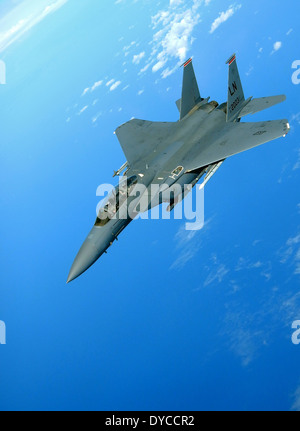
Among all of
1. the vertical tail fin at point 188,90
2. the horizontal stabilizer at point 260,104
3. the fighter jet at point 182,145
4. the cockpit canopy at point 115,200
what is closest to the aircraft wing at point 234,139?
the fighter jet at point 182,145

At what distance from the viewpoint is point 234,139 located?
54.1 feet

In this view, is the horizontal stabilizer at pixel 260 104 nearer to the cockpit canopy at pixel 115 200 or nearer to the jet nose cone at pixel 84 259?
the cockpit canopy at pixel 115 200

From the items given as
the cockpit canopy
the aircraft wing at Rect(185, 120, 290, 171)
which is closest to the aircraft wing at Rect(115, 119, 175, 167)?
the aircraft wing at Rect(185, 120, 290, 171)

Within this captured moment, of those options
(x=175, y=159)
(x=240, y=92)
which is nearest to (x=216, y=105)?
(x=240, y=92)

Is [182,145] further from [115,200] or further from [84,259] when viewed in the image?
[84,259]

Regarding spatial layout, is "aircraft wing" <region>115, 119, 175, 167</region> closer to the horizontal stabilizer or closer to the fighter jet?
the fighter jet

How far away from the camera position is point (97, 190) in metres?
15.5

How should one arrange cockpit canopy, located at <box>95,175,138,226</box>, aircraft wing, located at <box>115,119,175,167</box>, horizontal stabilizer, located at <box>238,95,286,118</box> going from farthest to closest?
horizontal stabilizer, located at <box>238,95,286,118</box> → aircraft wing, located at <box>115,119,175,167</box> → cockpit canopy, located at <box>95,175,138,226</box>

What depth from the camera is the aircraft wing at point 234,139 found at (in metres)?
15.8

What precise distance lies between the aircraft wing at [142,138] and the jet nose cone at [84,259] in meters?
4.40

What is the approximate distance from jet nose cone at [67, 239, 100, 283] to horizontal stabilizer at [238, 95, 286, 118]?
883 cm

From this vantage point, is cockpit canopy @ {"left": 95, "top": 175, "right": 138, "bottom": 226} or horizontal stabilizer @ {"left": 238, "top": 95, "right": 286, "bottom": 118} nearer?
cockpit canopy @ {"left": 95, "top": 175, "right": 138, "bottom": 226}

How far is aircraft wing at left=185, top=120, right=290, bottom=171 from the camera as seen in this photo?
15.8m

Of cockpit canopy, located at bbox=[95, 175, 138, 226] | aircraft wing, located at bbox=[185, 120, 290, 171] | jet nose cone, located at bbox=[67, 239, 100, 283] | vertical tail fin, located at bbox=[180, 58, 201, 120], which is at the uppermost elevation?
vertical tail fin, located at bbox=[180, 58, 201, 120]
